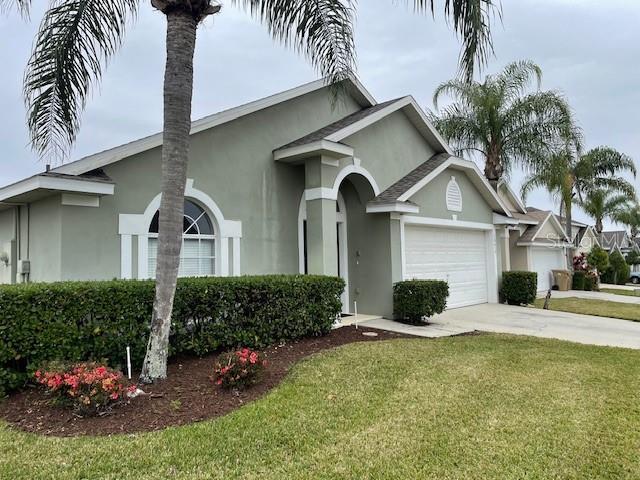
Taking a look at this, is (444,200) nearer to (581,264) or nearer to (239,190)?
(239,190)

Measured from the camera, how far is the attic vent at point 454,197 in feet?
47.8

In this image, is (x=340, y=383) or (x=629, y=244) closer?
(x=340, y=383)

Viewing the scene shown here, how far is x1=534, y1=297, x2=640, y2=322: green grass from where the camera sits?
46.9 feet

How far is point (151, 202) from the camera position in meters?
8.96

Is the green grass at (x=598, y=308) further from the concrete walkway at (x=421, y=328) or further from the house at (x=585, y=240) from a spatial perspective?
the house at (x=585, y=240)

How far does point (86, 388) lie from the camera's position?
5.07 metres

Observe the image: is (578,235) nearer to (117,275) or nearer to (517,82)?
(517,82)

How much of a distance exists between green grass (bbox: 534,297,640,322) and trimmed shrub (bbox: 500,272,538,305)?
0.80 meters

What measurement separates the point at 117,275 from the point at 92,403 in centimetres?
382

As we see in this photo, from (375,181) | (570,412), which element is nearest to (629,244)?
(375,181)

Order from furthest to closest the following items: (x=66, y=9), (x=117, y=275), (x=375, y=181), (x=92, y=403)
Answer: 1. (x=375, y=181)
2. (x=117, y=275)
3. (x=66, y=9)
4. (x=92, y=403)

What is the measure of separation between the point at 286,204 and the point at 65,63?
5.58 m

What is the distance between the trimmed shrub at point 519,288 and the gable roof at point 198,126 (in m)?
8.86

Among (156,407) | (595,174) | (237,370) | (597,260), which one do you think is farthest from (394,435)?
(595,174)
